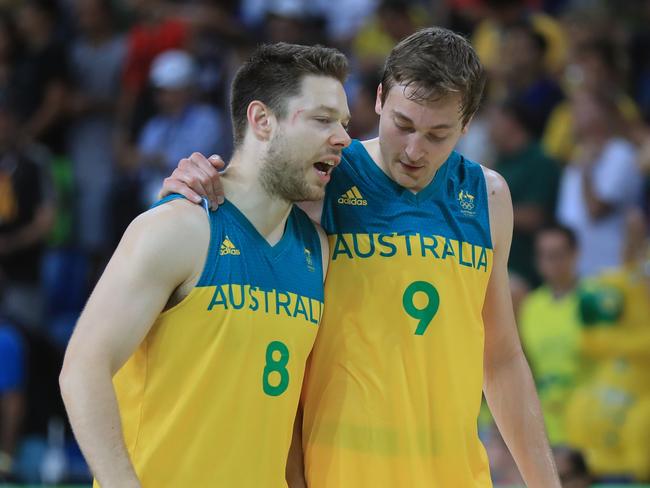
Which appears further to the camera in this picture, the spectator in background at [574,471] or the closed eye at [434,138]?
the spectator in background at [574,471]

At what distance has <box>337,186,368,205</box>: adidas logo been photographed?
4082 mm

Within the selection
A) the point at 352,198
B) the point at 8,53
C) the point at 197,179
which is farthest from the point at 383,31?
the point at 197,179

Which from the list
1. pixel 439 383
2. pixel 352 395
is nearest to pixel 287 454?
pixel 352 395

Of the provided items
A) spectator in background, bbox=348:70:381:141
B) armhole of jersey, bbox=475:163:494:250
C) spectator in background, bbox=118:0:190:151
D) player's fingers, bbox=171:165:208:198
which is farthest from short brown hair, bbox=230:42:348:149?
spectator in background, bbox=118:0:190:151

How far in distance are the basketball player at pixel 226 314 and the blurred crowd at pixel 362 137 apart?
327 cm

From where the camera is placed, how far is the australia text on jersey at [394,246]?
158 inches

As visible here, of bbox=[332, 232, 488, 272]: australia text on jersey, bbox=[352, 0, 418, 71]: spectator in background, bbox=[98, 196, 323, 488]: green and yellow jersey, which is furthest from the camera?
bbox=[352, 0, 418, 71]: spectator in background

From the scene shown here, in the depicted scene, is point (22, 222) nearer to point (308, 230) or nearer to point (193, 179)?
point (308, 230)

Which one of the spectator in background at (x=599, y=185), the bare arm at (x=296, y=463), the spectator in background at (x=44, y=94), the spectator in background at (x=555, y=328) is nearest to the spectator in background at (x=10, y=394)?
the spectator in background at (x=44, y=94)

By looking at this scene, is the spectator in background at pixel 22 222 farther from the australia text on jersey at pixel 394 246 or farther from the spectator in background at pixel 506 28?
the australia text on jersey at pixel 394 246

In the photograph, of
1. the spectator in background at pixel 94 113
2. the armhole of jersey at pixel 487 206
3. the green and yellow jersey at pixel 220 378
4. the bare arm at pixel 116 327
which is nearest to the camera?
the bare arm at pixel 116 327

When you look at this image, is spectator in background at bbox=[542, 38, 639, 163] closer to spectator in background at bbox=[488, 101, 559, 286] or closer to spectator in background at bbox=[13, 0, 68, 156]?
spectator in background at bbox=[488, 101, 559, 286]

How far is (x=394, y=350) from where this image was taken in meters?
3.94

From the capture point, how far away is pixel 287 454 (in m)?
3.87
